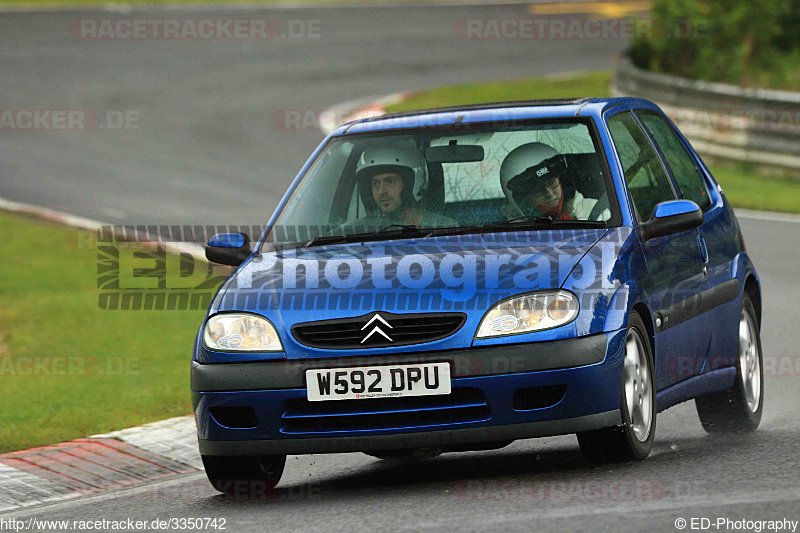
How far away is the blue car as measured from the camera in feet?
20.0

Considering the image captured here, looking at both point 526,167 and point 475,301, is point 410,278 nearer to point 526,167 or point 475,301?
point 475,301

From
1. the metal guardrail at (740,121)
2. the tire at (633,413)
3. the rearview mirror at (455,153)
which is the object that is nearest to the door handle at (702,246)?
the tire at (633,413)

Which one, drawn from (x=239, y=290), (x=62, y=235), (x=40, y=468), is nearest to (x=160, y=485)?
(x=40, y=468)

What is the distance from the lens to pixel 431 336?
608 cm

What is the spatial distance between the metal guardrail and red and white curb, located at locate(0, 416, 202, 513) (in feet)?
45.0

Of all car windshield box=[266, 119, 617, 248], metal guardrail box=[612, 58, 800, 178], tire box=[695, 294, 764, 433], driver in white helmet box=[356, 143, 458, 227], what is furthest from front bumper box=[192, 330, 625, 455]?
metal guardrail box=[612, 58, 800, 178]

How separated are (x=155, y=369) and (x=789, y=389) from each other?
4.58 meters

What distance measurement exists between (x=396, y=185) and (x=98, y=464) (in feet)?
7.40

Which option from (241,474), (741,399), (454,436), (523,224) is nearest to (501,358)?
(454,436)

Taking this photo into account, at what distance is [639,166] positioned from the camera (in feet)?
24.4

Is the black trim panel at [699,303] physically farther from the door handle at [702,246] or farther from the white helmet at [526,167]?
the white helmet at [526,167]

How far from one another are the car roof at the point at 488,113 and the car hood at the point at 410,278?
2.94 feet

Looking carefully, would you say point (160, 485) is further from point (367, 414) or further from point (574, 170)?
point (574, 170)

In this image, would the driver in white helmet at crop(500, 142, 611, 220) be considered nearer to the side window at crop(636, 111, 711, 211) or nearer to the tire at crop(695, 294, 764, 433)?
the side window at crop(636, 111, 711, 211)
